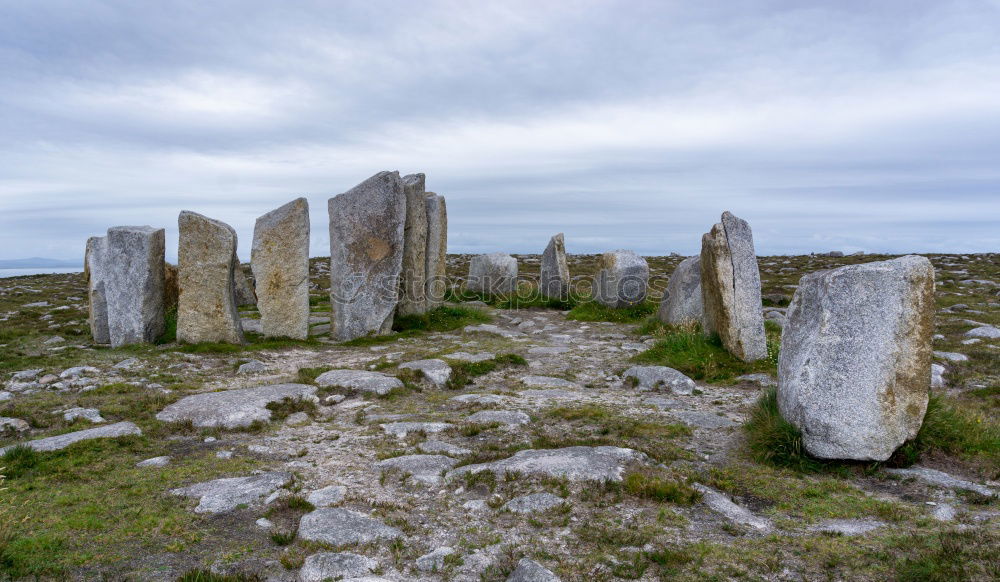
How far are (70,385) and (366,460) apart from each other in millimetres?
7361

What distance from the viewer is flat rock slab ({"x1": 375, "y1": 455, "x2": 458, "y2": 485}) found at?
6.85 meters

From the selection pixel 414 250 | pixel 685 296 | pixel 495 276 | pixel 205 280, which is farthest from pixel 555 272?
pixel 205 280

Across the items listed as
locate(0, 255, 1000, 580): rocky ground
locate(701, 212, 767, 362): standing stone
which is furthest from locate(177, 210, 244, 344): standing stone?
locate(701, 212, 767, 362): standing stone

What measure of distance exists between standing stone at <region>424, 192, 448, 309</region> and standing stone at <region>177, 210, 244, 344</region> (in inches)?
264

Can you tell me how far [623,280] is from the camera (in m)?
21.5

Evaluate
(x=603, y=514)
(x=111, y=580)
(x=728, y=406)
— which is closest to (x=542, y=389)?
(x=728, y=406)

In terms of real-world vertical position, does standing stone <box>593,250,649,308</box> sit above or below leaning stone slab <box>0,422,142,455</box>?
above

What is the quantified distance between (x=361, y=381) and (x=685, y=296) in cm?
948

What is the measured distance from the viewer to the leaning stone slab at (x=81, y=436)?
25.3 feet

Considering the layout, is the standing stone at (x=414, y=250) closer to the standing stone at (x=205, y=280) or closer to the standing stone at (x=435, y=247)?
the standing stone at (x=435, y=247)

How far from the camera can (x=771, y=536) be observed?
540 cm

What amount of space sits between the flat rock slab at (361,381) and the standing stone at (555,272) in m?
14.1

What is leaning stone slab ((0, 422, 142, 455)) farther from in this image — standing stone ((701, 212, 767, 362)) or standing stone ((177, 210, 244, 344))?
standing stone ((701, 212, 767, 362))

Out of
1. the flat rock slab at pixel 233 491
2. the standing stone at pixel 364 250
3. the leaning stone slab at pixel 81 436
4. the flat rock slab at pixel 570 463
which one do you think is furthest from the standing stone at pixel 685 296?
the leaning stone slab at pixel 81 436
